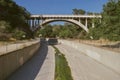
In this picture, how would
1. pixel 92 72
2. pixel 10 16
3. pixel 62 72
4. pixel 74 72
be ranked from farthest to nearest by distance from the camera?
1. pixel 10 16
2. pixel 74 72
3. pixel 92 72
4. pixel 62 72

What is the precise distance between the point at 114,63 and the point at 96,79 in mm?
4379

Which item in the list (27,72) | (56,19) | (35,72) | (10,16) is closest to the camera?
(27,72)

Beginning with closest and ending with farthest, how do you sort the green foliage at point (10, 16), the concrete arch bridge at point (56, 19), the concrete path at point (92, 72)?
the concrete path at point (92, 72) < the green foliage at point (10, 16) < the concrete arch bridge at point (56, 19)

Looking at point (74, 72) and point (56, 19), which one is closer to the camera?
point (74, 72)

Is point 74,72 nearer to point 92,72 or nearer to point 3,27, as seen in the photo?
point 92,72

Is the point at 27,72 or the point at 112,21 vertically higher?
the point at 112,21

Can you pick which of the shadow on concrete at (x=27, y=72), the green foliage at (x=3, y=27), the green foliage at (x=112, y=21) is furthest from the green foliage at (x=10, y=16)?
the shadow on concrete at (x=27, y=72)

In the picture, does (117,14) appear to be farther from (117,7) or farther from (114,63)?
(114,63)

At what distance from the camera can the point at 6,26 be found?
72.9m

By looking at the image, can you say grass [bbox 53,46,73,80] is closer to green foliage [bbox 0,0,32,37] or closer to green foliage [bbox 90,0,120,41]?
green foliage [bbox 90,0,120,41]

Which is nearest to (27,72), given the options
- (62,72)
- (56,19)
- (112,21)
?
(62,72)

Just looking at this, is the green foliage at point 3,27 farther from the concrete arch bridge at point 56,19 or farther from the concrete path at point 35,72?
the concrete path at point 35,72

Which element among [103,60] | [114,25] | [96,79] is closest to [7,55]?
[96,79]

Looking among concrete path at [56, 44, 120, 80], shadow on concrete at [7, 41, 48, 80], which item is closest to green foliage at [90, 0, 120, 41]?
concrete path at [56, 44, 120, 80]
